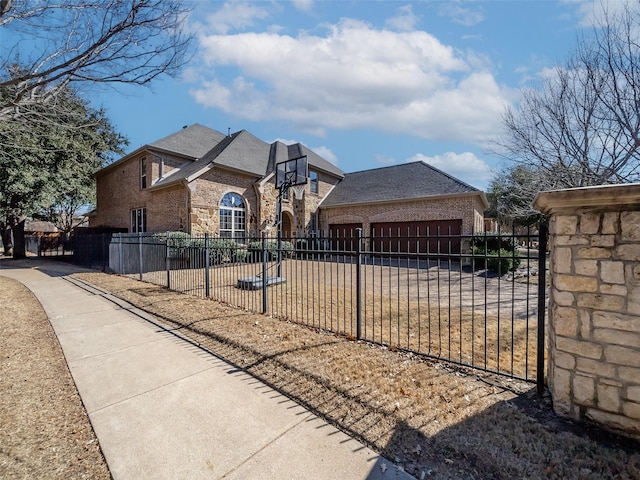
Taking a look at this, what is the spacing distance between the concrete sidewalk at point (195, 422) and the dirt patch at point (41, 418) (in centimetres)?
11

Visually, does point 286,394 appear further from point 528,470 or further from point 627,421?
point 627,421

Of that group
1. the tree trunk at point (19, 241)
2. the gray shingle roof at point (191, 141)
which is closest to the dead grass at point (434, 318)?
the gray shingle roof at point (191, 141)

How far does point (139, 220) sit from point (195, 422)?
1923 centimetres

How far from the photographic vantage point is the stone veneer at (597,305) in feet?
8.16

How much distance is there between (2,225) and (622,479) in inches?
1305

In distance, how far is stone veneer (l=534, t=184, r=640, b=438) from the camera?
8.16 feet

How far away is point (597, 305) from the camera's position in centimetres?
263

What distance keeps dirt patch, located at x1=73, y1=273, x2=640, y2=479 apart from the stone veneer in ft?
0.80

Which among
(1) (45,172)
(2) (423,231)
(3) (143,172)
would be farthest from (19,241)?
(2) (423,231)

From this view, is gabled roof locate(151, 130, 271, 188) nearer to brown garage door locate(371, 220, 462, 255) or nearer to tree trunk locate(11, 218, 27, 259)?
brown garage door locate(371, 220, 462, 255)

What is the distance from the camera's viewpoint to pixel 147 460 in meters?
2.37

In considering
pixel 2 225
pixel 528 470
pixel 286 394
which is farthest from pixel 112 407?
pixel 2 225

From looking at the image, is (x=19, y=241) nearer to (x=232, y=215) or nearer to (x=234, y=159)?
(x=232, y=215)

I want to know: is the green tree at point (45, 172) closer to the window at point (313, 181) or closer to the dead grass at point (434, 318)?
the window at point (313, 181)
